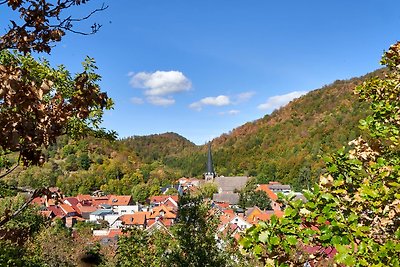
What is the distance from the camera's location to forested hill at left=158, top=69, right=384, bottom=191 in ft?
263

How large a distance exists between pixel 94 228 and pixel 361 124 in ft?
145

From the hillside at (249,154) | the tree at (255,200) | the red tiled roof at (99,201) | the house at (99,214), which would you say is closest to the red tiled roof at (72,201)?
the red tiled roof at (99,201)

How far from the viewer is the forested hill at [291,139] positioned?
263 feet

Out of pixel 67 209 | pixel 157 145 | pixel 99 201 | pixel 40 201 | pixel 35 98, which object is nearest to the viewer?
pixel 35 98

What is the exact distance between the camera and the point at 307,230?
2.94m

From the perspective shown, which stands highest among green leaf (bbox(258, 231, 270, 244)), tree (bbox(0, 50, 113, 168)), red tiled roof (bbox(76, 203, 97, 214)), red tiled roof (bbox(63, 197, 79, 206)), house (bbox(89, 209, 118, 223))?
tree (bbox(0, 50, 113, 168))

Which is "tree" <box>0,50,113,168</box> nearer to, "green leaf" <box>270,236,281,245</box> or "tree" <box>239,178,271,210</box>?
"green leaf" <box>270,236,281,245</box>

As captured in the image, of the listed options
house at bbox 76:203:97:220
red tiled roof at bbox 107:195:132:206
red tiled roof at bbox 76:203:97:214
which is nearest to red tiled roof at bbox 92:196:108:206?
red tiled roof at bbox 107:195:132:206

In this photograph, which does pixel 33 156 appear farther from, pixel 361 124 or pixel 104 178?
pixel 104 178

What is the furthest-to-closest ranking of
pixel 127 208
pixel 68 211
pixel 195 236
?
pixel 127 208, pixel 68 211, pixel 195 236

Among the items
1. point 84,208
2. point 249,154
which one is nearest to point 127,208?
point 84,208

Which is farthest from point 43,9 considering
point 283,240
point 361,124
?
point 361,124

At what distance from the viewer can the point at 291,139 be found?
105m

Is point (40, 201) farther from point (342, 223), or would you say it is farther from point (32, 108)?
point (342, 223)
